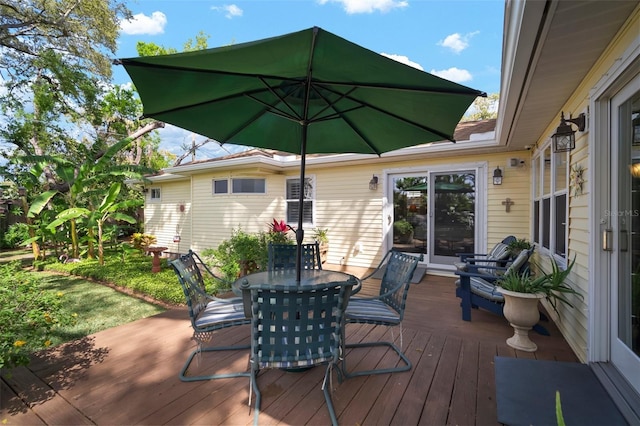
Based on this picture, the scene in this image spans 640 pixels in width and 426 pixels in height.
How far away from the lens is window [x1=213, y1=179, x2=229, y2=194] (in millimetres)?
8945

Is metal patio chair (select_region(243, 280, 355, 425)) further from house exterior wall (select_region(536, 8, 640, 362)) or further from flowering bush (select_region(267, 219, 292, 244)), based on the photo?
flowering bush (select_region(267, 219, 292, 244))

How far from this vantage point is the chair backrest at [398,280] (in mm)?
2613

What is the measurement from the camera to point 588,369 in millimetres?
2248

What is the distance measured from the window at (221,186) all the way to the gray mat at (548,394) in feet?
26.7

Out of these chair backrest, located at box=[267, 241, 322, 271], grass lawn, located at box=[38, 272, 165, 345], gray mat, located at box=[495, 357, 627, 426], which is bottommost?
grass lawn, located at box=[38, 272, 165, 345]

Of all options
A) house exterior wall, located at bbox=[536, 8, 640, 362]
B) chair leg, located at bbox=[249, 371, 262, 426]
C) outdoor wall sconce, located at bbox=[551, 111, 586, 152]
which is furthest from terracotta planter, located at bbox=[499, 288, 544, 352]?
chair leg, located at bbox=[249, 371, 262, 426]

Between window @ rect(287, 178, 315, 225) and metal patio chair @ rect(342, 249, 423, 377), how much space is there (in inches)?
201

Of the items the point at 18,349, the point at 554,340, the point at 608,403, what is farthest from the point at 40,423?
the point at 554,340

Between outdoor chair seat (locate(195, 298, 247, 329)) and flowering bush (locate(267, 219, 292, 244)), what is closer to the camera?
outdoor chair seat (locate(195, 298, 247, 329))

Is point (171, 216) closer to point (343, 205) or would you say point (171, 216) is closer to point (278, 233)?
point (278, 233)

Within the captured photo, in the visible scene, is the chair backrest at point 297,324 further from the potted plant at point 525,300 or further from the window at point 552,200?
the window at point 552,200

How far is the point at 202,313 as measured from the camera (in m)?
2.69

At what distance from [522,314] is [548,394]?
1.23m

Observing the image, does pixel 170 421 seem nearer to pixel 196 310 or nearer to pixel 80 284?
pixel 196 310
